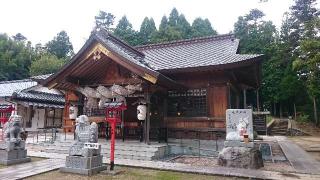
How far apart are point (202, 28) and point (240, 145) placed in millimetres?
52413

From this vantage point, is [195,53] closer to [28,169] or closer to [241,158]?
[241,158]

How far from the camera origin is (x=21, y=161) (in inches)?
434

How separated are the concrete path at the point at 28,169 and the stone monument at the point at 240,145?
6242 mm

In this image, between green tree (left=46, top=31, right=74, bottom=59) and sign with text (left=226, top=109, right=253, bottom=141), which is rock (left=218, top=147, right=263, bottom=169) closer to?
sign with text (left=226, top=109, right=253, bottom=141)

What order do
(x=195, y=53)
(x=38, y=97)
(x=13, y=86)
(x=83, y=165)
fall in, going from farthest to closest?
(x=13, y=86), (x=38, y=97), (x=195, y=53), (x=83, y=165)

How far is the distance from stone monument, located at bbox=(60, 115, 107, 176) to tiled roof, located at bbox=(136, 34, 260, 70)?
22.0 feet

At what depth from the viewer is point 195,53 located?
709 inches

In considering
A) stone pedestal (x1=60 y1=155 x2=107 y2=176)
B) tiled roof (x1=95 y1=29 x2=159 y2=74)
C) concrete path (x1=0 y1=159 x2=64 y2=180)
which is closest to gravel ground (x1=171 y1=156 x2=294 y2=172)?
stone pedestal (x1=60 y1=155 x2=107 y2=176)

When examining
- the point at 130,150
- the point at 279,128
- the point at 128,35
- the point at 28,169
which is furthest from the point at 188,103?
the point at 128,35

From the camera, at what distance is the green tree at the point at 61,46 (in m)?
65.9

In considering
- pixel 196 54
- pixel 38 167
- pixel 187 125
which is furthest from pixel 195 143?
pixel 38 167

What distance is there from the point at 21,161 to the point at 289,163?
10608 mm

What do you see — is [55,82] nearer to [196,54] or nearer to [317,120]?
[196,54]

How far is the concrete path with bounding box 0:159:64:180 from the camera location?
868 centimetres
